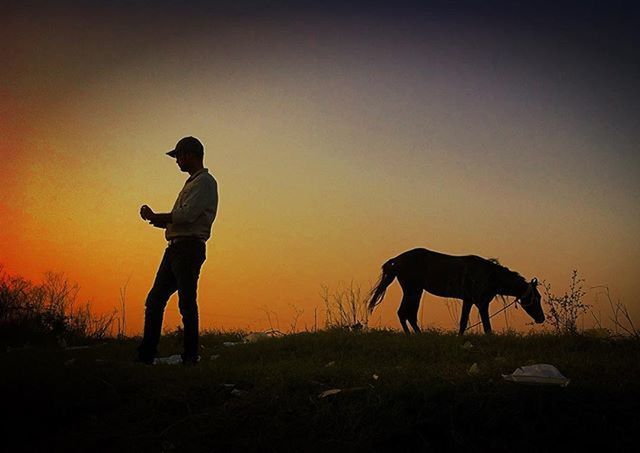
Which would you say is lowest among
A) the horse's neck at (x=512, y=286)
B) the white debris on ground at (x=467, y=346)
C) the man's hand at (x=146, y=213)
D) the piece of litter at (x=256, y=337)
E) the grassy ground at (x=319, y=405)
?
the grassy ground at (x=319, y=405)

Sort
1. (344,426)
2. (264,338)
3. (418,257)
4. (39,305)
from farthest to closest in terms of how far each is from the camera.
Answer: (418,257)
(39,305)
(264,338)
(344,426)

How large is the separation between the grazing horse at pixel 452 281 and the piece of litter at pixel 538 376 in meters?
6.86

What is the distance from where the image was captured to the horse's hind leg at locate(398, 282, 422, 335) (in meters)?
13.6

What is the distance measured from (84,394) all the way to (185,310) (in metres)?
1.53

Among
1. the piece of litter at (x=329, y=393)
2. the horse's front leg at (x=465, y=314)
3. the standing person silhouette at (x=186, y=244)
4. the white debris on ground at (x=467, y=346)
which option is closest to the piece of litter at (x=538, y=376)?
the piece of litter at (x=329, y=393)

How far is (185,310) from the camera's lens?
308 inches

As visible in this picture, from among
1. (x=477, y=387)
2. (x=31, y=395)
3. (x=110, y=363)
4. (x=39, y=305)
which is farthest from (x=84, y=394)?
(x=39, y=305)

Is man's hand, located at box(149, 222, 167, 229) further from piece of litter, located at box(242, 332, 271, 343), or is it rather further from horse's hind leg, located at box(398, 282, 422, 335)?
horse's hind leg, located at box(398, 282, 422, 335)

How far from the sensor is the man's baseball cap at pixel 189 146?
318 inches

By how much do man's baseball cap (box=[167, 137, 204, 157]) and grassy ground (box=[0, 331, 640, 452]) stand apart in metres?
2.58

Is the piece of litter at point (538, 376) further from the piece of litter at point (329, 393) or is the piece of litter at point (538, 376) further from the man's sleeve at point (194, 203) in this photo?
the man's sleeve at point (194, 203)

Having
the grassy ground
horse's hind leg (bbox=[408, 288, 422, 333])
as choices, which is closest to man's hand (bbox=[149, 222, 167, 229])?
the grassy ground

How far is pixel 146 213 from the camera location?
773cm

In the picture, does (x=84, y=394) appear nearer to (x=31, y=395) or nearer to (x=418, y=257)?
(x=31, y=395)
